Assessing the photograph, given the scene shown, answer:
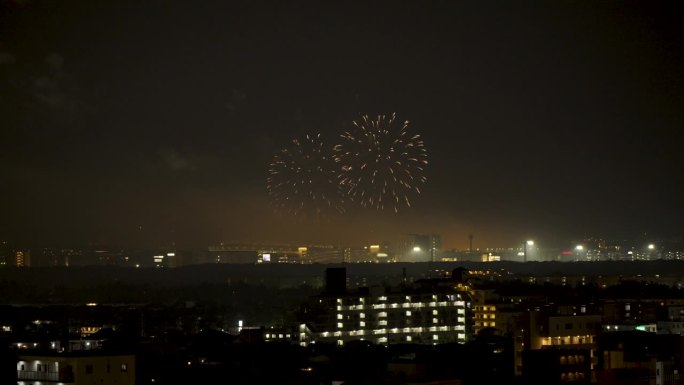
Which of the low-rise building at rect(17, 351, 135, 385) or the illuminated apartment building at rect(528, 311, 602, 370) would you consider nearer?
the low-rise building at rect(17, 351, 135, 385)

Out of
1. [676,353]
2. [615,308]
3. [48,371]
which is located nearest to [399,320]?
[615,308]

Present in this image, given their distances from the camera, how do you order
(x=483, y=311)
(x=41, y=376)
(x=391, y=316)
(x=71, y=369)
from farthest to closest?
A: (x=483, y=311) → (x=391, y=316) → (x=41, y=376) → (x=71, y=369)

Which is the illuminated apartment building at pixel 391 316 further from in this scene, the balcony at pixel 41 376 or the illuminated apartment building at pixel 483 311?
the balcony at pixel 41 376

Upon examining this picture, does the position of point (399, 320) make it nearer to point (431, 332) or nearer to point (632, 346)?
point (431, 332)

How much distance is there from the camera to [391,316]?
89.7 feet

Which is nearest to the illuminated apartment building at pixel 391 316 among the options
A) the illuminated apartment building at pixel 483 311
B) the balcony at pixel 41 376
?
the illuminated apartment building at pixel 483 311

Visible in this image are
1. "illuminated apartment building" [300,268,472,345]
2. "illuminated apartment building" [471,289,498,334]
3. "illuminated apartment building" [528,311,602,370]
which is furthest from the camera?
"illuminated apartment building" [471,289,498,334]

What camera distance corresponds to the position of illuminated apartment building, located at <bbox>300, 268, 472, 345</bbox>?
26062mm

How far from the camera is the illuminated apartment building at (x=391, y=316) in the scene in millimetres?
26062

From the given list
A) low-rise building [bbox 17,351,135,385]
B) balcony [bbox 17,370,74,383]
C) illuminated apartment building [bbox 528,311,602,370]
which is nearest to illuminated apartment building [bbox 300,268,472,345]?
illuminated apartment building [bbox 528,311,602,370]

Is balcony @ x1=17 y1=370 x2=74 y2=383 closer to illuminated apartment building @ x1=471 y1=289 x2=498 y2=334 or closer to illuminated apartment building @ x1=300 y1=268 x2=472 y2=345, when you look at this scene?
illuminated apartment building @ x1=300 y1=268 x2=472 y2=345

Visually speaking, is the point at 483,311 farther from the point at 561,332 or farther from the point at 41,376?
the point at 41,376

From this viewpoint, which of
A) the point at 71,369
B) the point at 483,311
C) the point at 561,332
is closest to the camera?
the point at 71,369

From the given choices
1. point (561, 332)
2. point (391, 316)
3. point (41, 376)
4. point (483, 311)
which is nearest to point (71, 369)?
point (41, 376)
